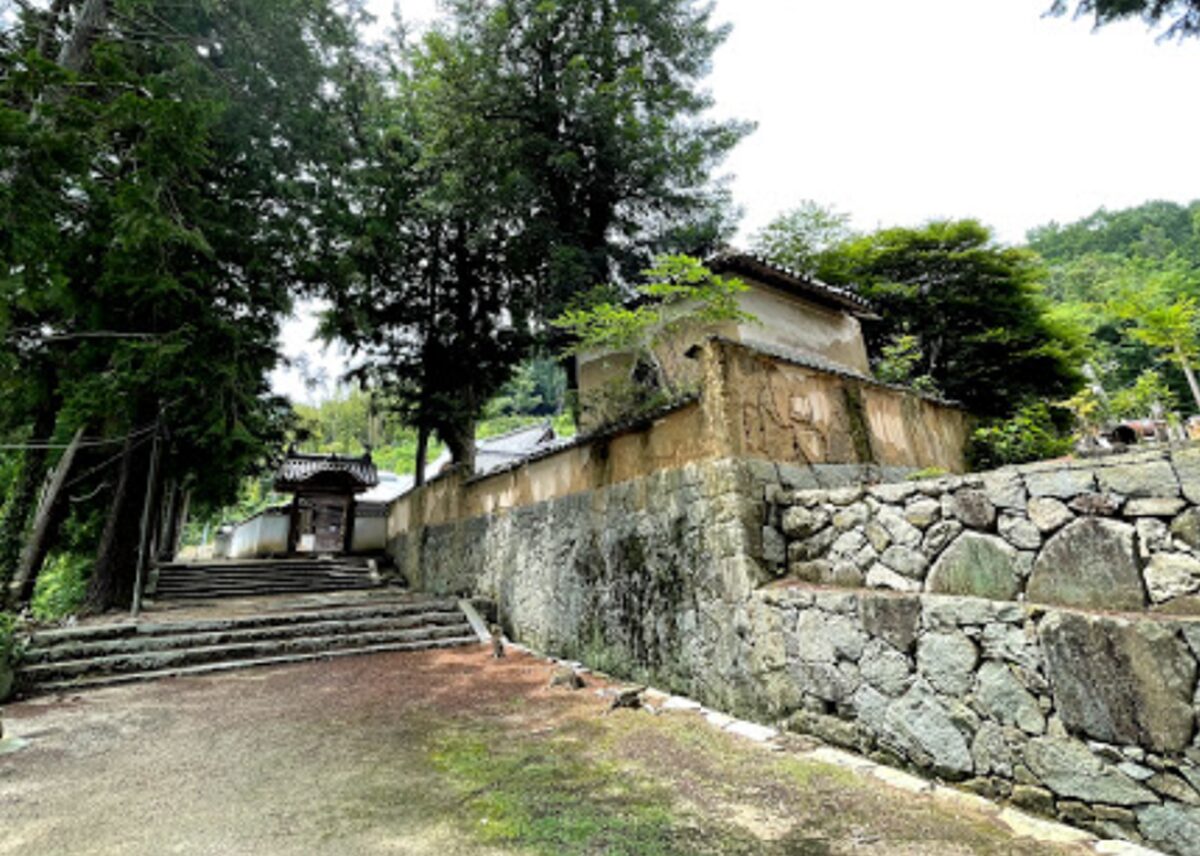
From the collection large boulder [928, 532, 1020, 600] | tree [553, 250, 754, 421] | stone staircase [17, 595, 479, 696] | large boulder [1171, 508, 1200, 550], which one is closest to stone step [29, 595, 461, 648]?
stone staircase [17, 595, 479, 696]

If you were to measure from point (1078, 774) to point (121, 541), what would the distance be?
12830 mm

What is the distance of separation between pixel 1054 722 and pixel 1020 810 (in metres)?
0.51

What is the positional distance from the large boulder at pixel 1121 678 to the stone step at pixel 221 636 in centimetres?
746

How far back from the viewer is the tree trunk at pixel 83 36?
6363 mm

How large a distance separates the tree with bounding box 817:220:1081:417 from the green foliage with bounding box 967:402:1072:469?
4.85 m

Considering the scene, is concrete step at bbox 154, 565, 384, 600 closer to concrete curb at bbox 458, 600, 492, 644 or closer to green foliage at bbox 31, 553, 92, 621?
green foliage at bbox 31, 553, 92, 621

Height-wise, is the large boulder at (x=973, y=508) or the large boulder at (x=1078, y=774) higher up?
the large boulder at (x=973, y=508)

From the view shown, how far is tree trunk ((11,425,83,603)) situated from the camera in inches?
356

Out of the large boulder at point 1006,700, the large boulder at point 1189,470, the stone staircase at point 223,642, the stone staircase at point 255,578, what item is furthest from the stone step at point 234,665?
the large boulder at point 1189,470

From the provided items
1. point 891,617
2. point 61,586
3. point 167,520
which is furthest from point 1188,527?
point 167,520

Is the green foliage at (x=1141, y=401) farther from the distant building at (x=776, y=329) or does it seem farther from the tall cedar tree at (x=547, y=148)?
the tall cedar tree at (x=547, y=148)

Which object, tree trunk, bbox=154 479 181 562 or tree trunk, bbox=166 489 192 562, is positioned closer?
tree trunk, bbox=154 479 181 562

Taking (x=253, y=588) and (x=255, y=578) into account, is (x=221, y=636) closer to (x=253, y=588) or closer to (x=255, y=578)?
(x=253, y=588)

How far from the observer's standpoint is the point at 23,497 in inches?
368
